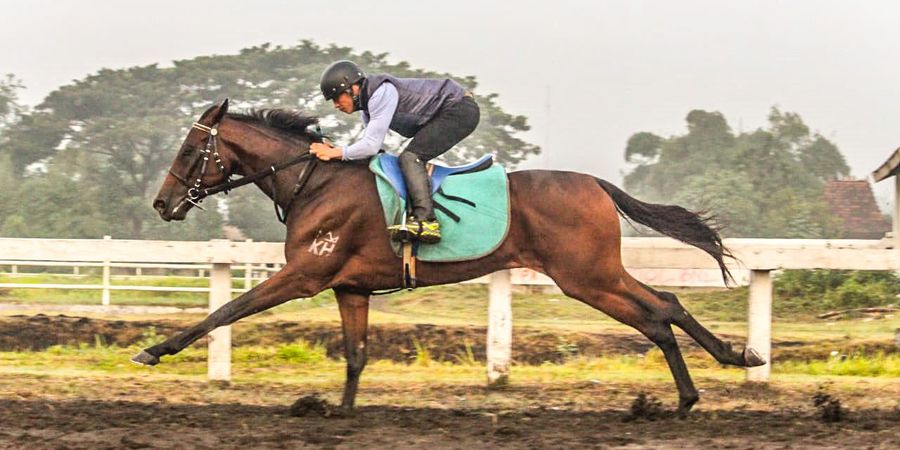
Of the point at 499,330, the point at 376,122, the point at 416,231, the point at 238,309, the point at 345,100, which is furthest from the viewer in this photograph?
the point at 499,330

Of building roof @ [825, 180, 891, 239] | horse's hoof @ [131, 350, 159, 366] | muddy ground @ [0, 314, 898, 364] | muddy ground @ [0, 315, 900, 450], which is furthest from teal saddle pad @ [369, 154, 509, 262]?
building roof @ [825, 180, 891, 239]

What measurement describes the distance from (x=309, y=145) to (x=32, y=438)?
3.11 m

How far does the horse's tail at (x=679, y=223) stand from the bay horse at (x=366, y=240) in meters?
0.02

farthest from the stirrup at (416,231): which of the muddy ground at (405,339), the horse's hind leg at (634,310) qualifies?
the muddy ground at (405,339)

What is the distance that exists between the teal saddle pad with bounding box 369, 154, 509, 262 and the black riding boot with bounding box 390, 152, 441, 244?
107 millimetres

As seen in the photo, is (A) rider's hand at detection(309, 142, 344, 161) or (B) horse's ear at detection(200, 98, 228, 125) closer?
(A) rider's hand at detection(309, 142, 344, 161)

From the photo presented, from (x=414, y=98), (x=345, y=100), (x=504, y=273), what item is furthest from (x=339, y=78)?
(x=504, y=273)

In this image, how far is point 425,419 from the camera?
7.75 meters

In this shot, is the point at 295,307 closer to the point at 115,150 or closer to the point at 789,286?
the point at 789,286

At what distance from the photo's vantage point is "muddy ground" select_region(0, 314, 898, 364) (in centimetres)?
1187

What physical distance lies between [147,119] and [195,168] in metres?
31.0

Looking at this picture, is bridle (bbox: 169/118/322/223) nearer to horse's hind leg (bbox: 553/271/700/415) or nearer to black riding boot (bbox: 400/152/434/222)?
black riding boot (bbox: 400/152/434/222)

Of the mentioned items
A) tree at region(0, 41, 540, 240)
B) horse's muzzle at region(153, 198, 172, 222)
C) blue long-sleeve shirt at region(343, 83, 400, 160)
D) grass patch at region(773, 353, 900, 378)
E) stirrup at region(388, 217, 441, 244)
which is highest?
tree at region(0, 41, 540, 240)

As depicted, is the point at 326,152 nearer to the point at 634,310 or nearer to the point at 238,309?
the point at 238,309
